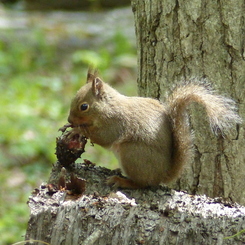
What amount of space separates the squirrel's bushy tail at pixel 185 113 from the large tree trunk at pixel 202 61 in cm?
22

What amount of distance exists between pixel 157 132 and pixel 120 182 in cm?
26

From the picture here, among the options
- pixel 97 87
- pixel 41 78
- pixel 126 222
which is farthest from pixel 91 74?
pixel 41 78

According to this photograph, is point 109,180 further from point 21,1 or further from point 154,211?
point 21,1

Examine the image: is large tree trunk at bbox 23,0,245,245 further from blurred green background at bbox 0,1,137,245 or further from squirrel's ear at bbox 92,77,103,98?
blurred green background at bbox 0,1,137,245

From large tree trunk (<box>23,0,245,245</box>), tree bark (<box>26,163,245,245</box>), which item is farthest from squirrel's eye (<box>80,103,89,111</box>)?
tree bark (<box>26,163,245,245</box>)

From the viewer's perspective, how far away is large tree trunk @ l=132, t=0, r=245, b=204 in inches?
93.3

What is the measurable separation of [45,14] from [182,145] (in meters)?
6.31

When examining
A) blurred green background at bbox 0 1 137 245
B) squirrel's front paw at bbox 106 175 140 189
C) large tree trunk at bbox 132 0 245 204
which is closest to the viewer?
squirrel's front paw at bbox 106 175 140 189

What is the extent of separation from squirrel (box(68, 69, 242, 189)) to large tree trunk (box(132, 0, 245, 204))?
Answer: 0.14m

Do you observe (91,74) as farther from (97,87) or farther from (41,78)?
(41,78)

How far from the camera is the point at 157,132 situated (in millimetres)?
2180

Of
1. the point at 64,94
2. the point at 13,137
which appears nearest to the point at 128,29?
the point at 64,94

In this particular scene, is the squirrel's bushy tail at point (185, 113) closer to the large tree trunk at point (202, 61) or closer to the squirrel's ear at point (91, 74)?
the large tree trunk at point (202, 61)

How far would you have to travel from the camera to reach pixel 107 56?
6102 mm
